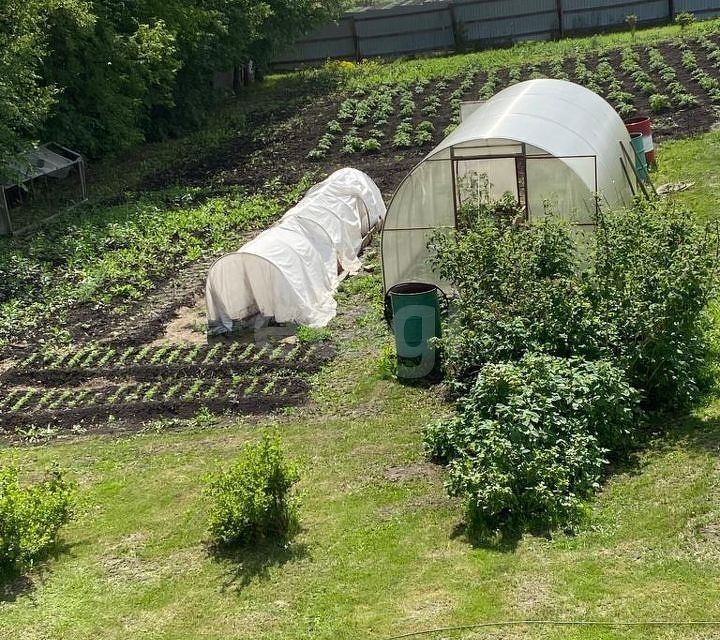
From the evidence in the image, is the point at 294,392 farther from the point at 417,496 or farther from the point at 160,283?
the point at 160,283

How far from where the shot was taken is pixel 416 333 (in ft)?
38.7

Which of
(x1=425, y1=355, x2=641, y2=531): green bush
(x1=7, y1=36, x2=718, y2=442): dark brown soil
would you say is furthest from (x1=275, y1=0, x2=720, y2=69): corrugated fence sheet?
(x1=425, y1=355, x2=641, y2=531): green bush

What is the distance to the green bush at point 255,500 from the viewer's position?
26.7ft

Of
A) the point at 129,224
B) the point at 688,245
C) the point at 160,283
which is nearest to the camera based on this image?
the point at 688,245

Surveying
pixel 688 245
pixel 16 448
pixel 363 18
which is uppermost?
pixel 363 18

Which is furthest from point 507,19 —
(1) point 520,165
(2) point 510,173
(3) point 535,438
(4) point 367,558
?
(4) point 367,558

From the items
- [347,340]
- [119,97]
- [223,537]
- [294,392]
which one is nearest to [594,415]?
[223,537]

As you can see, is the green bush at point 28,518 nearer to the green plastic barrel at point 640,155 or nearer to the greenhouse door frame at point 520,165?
the greenhouse door frame at point 520,165

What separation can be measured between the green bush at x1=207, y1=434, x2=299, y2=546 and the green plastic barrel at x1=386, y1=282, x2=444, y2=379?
3.68m

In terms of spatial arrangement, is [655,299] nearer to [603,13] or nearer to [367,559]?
[367,559]

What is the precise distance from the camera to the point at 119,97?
2522 centimetres

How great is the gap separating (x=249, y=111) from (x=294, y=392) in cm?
2163

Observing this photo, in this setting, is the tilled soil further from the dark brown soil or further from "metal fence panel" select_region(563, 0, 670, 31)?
"metal fence panel" select_region(563, 0, 670, 31)

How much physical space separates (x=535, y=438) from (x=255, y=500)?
2.49 meters
